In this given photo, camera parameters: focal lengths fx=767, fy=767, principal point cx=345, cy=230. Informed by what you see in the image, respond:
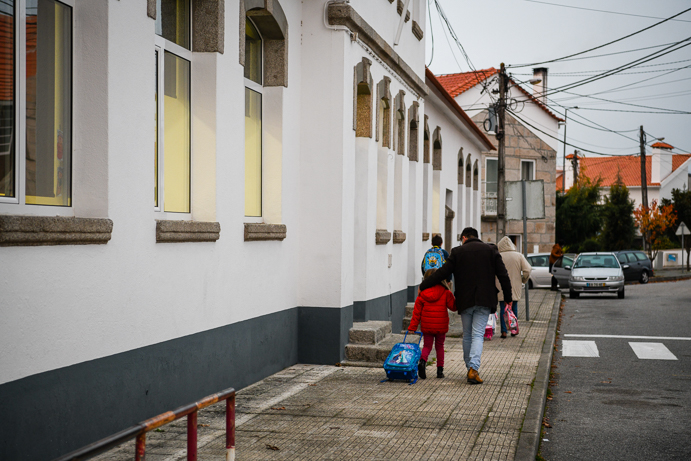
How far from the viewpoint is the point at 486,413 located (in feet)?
24.6

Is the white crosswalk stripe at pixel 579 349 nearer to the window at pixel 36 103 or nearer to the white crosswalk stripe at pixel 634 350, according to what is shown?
the white crosswalk stripe at pixel 634 350

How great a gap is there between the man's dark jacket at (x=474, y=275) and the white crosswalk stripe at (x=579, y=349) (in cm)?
381

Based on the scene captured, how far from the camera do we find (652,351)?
12961mm

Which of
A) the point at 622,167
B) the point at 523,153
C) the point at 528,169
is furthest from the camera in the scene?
the point at 622,167

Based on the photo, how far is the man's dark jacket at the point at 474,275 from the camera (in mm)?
9375

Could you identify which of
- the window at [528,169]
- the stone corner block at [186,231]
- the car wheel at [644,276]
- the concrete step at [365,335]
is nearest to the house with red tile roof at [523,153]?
the window at [528,169]

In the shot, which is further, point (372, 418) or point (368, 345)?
point (368, 345)

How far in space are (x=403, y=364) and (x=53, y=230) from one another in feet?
16.5

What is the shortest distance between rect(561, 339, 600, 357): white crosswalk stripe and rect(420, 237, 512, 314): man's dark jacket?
3.81m

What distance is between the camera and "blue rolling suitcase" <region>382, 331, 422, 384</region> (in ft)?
29.9

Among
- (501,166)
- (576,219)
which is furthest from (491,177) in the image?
(576,219)

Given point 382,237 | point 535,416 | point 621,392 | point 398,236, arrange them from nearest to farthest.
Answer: point 535,416, point 621,392, point 382,237, point 398,236

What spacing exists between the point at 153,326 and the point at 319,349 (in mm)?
4056

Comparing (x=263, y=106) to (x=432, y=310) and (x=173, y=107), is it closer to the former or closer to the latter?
(x=173, y=107)
